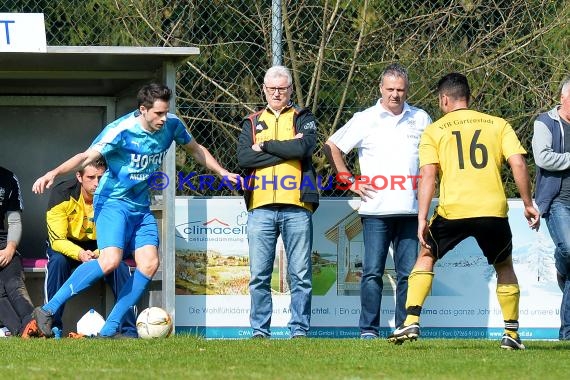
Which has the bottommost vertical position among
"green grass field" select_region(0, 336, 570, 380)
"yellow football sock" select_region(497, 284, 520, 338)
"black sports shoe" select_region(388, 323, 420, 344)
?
"green grass field" select_region(0, 336, 570, 380)

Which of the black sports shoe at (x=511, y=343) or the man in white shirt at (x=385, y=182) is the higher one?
the man in white shirt at (x=385, y=182)

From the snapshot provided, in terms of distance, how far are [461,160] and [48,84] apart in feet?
15.9

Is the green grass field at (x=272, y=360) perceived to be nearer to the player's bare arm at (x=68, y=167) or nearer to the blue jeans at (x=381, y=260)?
the blue jeans at (x=381, y=260)

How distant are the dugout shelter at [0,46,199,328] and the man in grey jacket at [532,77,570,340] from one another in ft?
10.5

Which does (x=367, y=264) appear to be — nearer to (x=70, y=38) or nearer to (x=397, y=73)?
(x=397, y=73)

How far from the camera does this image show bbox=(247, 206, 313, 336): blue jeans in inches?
394

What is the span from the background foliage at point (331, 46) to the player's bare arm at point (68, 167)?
2.04m

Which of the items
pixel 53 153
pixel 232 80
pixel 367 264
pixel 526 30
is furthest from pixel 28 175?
pixel 526 30

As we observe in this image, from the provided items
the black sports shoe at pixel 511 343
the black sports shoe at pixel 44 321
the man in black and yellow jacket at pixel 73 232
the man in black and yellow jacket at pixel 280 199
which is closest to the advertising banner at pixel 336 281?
the man in black and yellow jacket at pixel 73 232

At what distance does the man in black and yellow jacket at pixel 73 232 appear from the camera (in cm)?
1031

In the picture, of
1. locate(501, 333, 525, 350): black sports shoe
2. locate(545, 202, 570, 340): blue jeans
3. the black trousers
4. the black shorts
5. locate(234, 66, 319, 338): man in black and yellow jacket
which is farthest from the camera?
the black trousers

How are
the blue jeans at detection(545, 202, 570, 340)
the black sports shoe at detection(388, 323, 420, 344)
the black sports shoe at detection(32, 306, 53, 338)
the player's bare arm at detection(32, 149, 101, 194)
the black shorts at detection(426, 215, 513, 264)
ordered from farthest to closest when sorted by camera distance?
the blue jeans at detection(545, 202, 570, 340), the black sports shoe at detection(32, 306, 53, 338), the player's bare arm at detection(32, 149, 101, 194), the black shorts at detection(426, 215, 513, 264), the black sports shoe at detection(388, 323, 420, 344)

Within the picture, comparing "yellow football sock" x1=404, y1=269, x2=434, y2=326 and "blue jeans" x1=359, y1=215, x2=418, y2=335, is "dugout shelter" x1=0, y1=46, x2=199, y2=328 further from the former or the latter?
"yellow football sock" x1=404, y1=269, x2=434, y2=326

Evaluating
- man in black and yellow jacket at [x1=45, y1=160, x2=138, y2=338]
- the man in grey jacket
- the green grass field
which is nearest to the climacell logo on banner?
man in black and yellow jacket at [x1=45, y1=160, x2=138, y2=338]
